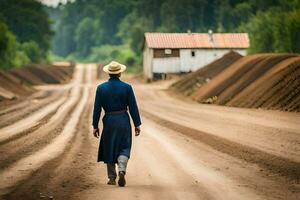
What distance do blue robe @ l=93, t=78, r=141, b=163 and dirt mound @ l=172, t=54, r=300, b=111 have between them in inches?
680

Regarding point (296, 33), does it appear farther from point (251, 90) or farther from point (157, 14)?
point (157, 14)

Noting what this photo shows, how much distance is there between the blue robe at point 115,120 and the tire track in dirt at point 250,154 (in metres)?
3.02

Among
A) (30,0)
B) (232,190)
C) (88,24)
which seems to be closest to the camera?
(232,190)

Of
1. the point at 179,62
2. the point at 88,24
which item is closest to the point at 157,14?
the point at 88,24

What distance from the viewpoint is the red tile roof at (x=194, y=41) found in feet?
243

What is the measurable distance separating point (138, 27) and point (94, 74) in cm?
3821

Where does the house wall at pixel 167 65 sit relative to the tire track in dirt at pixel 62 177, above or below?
below

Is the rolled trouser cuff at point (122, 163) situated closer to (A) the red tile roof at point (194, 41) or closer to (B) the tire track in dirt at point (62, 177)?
(B) the tire track in dirt at point (62, 177)

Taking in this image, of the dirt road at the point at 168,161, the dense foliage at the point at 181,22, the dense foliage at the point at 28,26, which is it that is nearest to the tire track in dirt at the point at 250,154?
the dirt road at the point at 168,161

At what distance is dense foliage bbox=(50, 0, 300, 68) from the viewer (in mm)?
71500

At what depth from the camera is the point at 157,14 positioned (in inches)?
5541

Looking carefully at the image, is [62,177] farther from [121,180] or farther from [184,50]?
[184,50]

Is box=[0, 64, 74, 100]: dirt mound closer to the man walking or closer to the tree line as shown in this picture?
the tree line

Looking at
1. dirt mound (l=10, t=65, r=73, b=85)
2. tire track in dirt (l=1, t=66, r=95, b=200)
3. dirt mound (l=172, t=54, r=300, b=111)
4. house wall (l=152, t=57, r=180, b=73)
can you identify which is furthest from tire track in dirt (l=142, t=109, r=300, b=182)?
house wall (l=152, t=57, r=180, b=73)
